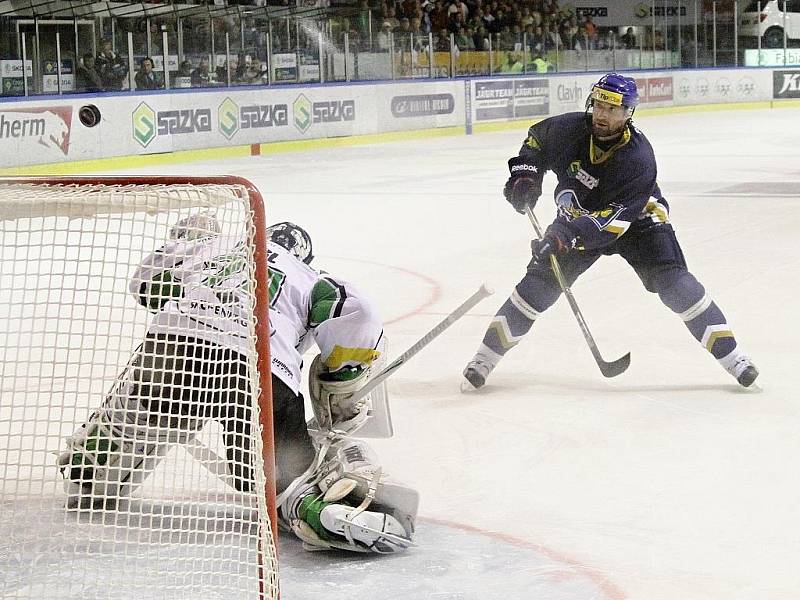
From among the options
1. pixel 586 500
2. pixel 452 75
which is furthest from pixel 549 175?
pixel 586 500

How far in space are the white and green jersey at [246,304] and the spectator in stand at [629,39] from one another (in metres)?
18.7

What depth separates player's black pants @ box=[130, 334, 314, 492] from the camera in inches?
102

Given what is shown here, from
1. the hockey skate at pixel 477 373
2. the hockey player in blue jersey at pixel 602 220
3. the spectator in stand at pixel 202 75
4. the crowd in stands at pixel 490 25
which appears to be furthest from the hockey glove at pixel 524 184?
the crowd in stands at pixel 490 25

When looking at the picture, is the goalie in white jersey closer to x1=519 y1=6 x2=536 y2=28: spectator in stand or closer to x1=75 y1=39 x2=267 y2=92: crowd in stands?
x1=75 y1=39 x2=267 y2=92: crowd in stands

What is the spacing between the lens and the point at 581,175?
4.27 m

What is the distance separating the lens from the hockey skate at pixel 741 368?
4.22m

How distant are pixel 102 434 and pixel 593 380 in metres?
2.16

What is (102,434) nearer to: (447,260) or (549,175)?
(447,260)

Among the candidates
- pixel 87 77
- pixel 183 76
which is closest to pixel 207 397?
pixel 87 77

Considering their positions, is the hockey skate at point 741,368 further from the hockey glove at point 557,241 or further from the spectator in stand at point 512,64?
the spectator in stand at point 512,64

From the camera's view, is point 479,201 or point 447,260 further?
point 479,201

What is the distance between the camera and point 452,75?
17688mm

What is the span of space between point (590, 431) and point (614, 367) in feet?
2.16

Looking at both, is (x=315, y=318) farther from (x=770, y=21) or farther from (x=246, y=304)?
(x=770, y=21)
